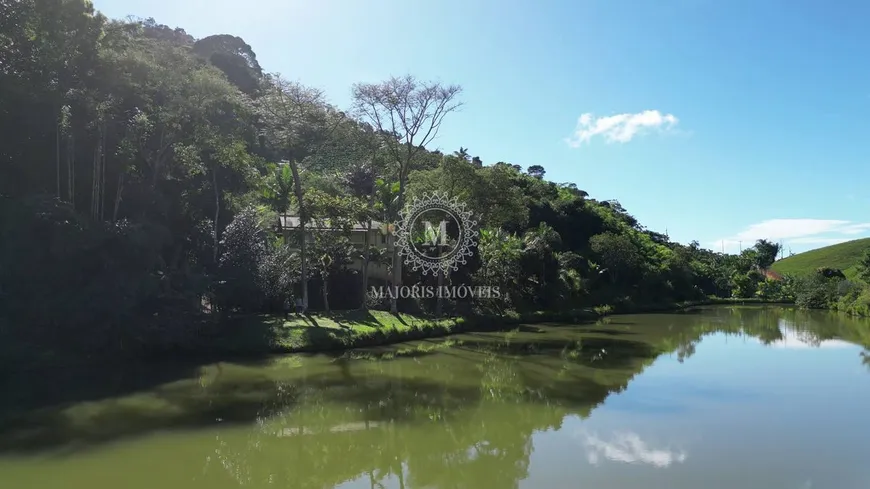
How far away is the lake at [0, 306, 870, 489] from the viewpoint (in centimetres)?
752

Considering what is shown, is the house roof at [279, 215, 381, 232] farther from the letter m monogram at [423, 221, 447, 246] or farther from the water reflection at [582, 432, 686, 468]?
the water reflection at [582, 432, 686, 468]

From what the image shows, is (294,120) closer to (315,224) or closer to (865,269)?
(315,224)

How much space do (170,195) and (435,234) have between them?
10899 millimetres

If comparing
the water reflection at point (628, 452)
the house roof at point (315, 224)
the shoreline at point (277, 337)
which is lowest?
the water reflection at point (628, 452)

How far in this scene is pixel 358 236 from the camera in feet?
87.9

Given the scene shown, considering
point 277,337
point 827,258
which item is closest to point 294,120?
point 277,337

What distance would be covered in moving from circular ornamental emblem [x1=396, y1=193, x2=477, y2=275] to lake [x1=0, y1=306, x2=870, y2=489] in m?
6.91

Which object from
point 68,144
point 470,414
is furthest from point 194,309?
point 470,414

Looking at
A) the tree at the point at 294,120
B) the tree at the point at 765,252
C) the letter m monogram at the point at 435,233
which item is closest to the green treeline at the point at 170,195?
the tree at the point at 294,120

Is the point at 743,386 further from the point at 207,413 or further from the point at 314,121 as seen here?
the point at 314,121

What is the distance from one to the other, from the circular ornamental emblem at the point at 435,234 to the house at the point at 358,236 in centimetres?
146

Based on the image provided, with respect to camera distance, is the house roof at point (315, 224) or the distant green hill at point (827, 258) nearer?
the house roof at point (315, 224)

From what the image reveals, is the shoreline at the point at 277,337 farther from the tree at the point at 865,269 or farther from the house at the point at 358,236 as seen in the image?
the tree at the point at 865,269

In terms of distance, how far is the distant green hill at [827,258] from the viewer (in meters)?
66.1
